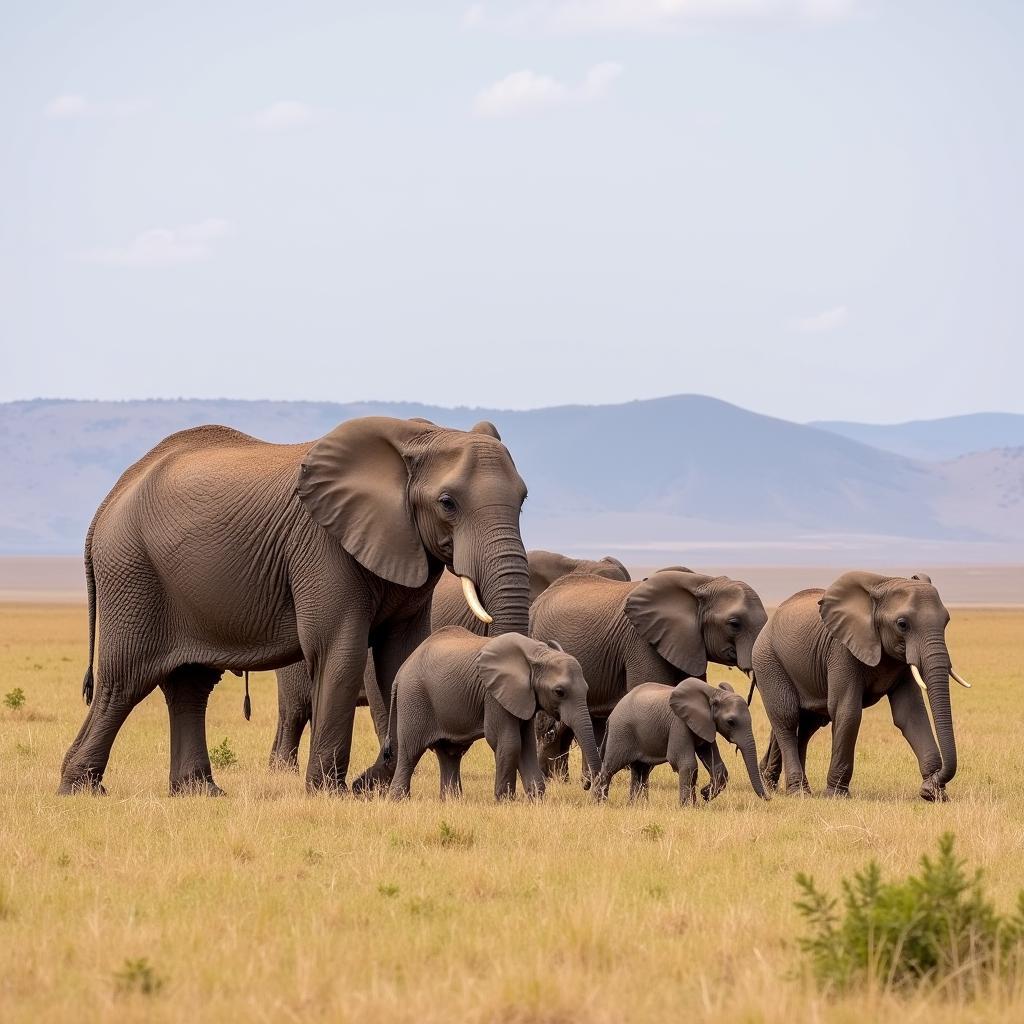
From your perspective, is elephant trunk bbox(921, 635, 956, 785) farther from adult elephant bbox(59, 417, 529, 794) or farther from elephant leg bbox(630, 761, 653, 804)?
adult elephant bbox(59, 417, 529, 794)

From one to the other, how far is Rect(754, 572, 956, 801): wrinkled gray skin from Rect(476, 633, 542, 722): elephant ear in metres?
3.28

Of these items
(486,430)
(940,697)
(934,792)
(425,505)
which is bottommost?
(934,792)

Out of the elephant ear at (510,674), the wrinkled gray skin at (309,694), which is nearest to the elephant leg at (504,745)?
the elephant ear at (510,674)

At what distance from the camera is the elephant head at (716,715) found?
15555mm

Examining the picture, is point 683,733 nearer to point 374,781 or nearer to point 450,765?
point 450,765

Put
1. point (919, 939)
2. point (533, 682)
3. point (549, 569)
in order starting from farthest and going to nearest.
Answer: point (549, 569)
point (533, 682)
point (919, 939)

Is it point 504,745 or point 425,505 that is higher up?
point 425,505

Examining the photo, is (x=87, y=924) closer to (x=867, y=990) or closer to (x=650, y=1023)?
(x=650, y=1023)

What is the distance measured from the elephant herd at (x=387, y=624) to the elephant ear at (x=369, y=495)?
0.01m

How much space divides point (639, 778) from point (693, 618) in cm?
250

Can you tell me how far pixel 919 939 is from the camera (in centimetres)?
809

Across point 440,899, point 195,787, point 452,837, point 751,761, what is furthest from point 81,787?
point 440,899

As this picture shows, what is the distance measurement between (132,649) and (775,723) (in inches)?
261

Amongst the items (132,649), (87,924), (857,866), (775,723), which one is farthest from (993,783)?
(87,924)
